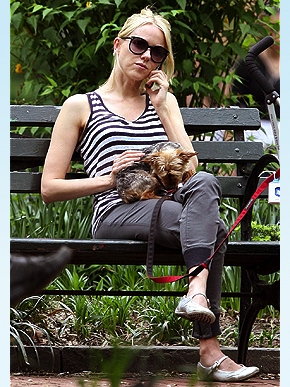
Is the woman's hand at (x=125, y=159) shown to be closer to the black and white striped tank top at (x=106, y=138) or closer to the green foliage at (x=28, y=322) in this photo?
the black and white striped tank top at (x=106, y=138)

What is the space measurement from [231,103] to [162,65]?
5.01 ft

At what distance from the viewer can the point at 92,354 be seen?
524 millimetres

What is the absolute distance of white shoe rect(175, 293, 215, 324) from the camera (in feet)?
6.37

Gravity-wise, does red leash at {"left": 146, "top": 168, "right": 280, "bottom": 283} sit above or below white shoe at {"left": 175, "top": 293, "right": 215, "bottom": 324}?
above

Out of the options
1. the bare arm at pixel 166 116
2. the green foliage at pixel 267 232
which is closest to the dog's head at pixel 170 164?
the bare arm at pixel 166 116

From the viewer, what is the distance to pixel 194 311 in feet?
6.36

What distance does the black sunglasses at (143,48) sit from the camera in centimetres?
267

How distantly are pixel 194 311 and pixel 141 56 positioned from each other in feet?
4.54

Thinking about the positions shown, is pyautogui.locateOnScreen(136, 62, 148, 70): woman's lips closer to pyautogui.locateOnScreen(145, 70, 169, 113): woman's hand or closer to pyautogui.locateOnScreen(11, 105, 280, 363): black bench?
pyautogui.locateOnScreen(145, 70, 169, 113): woman's hand

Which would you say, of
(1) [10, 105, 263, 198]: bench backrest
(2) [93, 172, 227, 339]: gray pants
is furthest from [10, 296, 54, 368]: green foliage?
(2) [93, 172, 227, 339]: gray pants

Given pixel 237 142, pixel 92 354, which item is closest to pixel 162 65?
pixel 237 142

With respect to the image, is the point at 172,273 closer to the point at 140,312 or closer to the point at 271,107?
the point at 140,312

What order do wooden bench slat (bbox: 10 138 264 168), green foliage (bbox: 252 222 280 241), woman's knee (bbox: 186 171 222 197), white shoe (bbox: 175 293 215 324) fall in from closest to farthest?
1. white shoe (bbox: 175 293 215 324)
2. woman's knee (bbox: 186 171 222 197)
3. wooden bench slat (bbox: 10 138 264 168)
4. green foliage (bbox: 252 222 280 241)

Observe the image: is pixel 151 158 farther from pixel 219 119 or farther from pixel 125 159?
pixel 219 119
